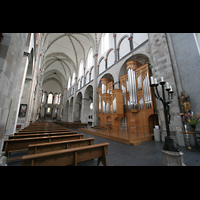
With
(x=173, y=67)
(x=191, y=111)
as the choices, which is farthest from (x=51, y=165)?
(x=173, y=67)

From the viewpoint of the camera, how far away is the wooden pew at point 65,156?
137cm

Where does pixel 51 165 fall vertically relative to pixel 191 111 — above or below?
Answer: below

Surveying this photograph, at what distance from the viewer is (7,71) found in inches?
75.5

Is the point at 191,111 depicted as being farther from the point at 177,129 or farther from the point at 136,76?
the point at 136,76

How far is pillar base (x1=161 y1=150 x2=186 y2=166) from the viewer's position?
6.31 feet

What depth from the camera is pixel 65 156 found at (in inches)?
68.0

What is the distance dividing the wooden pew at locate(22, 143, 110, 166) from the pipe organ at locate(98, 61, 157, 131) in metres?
5.44

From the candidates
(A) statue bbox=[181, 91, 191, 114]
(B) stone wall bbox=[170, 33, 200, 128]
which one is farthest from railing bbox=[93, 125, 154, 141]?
(B) stone wall bbox=[170, 33, 200, 128]

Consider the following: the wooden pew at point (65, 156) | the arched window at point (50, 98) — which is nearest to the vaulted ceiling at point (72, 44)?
the wooden pew at point (65, 156)

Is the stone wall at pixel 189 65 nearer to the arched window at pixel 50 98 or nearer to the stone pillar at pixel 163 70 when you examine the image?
the stone pillar at pixel 163 70

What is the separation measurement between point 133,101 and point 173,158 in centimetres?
553

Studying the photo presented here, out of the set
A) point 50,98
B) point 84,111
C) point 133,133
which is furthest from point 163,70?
point 50,98
